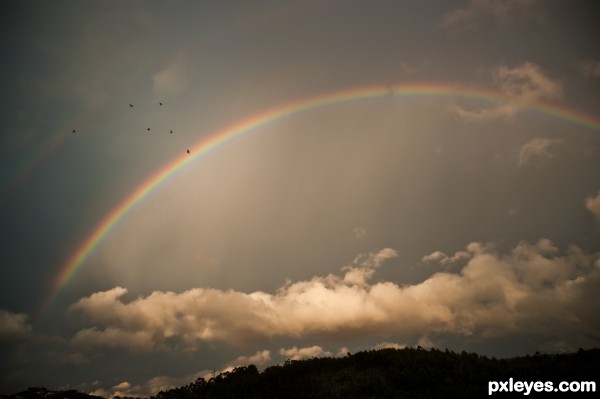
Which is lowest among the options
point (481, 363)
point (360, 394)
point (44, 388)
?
point (44, 388)

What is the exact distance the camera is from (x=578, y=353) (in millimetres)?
37438

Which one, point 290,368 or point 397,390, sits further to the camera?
point 290,368

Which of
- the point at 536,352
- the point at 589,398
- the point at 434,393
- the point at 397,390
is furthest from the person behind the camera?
the point at 536,352

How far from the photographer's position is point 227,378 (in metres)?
45.8

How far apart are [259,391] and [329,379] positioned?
704 centimetres

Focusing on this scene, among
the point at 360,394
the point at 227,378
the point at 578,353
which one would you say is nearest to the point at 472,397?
the point at 360,394

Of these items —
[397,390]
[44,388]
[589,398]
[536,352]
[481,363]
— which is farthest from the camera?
[44,388]

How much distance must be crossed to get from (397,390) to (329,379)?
25.9 ft

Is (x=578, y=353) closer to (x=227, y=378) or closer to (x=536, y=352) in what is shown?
(x=536, y=352)

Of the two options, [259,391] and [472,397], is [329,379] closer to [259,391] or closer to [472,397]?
[259,391]

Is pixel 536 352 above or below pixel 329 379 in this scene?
→ above

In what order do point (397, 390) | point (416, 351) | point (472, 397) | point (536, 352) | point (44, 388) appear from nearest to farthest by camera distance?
1. point (472, 397)
2. point (397, 390)
3. point (536, 352)
4. point (416, 351)
5. point (44, 388)

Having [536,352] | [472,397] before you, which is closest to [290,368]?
[472,397]

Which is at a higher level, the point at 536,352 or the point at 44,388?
the point at 536,352
